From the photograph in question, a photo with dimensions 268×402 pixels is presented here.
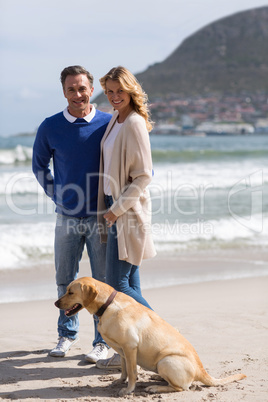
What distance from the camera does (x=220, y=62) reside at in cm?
5212

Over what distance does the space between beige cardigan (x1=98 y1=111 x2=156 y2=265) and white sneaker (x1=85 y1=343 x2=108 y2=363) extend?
86 cm

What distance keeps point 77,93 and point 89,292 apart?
146 cm

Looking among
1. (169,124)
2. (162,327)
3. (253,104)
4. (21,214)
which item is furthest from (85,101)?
(253,104)

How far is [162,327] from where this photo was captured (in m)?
3.30

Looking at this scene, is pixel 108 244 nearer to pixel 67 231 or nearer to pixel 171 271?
pixel 67 231

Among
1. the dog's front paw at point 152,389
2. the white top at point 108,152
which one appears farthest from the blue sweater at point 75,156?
the dog's front paw at point 152,389

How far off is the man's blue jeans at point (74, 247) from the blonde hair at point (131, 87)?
2.85 feet

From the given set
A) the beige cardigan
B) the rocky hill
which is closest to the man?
the beige cardigan

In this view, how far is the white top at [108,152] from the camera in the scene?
3.60 meters

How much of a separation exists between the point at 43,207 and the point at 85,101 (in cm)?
811

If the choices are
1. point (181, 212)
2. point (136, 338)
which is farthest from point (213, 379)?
point (181, 212)

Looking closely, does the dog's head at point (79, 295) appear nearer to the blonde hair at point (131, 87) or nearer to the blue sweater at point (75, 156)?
the blue sweater at point (75, 156)

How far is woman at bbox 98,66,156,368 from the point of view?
343 centimetres

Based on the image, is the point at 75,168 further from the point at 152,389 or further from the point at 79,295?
the point at 152,389
